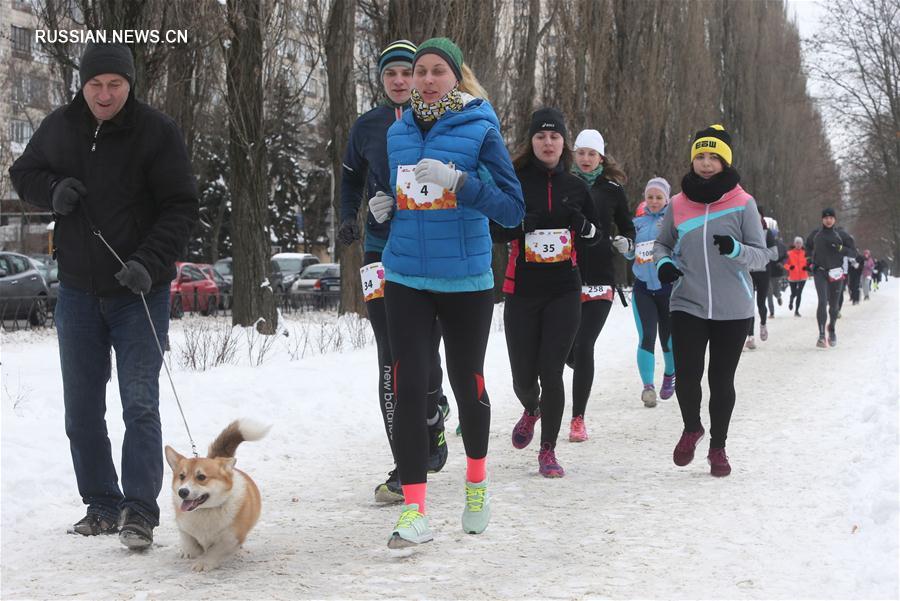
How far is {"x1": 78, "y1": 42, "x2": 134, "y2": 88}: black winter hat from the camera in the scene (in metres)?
4.76

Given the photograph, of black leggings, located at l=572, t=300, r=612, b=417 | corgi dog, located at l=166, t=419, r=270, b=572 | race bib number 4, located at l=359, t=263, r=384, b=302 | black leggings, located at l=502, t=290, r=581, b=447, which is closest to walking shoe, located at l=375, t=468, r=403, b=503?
race bib number 4, located at l=359, t=263, r=384, b=302

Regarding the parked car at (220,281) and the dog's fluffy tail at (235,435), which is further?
the parked car at (220,281)

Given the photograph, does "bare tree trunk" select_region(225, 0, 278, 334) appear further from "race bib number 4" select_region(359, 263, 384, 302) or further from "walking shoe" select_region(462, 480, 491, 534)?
"walking shoe" select_region(462, 480, 491, 534)

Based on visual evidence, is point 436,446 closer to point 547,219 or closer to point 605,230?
point 547,219

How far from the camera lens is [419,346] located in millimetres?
4785

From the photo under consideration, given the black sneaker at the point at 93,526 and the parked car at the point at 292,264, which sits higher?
the parked car at the point at 292,264

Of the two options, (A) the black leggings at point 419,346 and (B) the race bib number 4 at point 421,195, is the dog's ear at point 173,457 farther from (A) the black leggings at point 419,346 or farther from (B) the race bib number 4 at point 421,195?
(B) the race bib number 4 at point 421,195

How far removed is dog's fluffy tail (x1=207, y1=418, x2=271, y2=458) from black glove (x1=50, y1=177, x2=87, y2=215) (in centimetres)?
128

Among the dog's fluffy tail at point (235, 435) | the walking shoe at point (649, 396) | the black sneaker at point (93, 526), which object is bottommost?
the walking shoe at point (649, 396)

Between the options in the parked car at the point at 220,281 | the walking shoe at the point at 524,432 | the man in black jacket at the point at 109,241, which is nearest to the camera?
the man in black jacket at the point at 109,241

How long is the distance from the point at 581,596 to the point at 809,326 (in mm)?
18148

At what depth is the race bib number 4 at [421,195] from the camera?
15.5 feet
